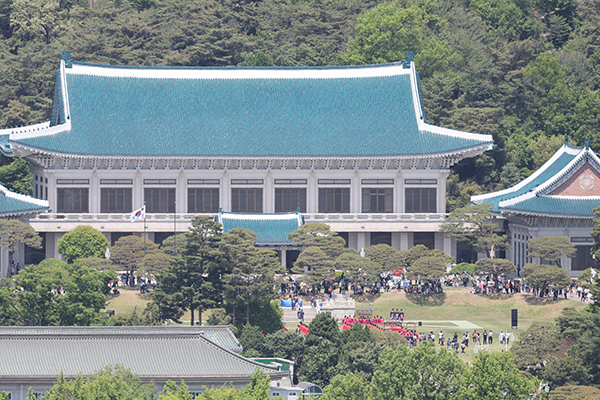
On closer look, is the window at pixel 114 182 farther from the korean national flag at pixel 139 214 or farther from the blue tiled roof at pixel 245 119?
the korean national flag at pixel 139 214

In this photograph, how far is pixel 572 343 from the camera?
69062 mm

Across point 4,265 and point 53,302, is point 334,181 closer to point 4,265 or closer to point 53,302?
point 4,265

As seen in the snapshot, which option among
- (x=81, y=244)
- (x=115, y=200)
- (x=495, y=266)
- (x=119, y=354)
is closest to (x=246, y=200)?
(x=115, y=200)

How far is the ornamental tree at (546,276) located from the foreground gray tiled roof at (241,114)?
Answer: 54.6ft

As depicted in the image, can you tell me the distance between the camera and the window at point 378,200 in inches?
4163

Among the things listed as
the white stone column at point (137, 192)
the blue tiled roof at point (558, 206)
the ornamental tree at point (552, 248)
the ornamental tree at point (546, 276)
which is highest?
the white stone column at point (137, 192)

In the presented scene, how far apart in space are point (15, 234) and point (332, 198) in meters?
25.3

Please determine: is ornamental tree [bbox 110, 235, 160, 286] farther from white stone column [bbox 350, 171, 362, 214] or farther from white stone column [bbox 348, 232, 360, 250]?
white stone column [bbox 350, 171, 362, 214]

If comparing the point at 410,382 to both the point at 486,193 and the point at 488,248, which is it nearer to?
the point at 488,248

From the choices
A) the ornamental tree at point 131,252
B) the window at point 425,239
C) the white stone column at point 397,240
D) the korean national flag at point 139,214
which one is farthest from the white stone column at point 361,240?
the ornamental tree at point 131,252

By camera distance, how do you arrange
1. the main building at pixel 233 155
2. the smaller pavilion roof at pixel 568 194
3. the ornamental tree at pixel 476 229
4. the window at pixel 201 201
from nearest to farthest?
the smaller pavilion roof at pixel 568 194 → the ornamental tree at pixel 476 229 → the main building at pixel 233 155 → the window at pixel 201 201

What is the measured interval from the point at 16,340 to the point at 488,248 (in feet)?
148

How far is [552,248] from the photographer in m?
93.6

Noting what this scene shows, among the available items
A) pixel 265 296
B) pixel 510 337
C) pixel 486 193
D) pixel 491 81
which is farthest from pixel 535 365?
pixel 491 81
